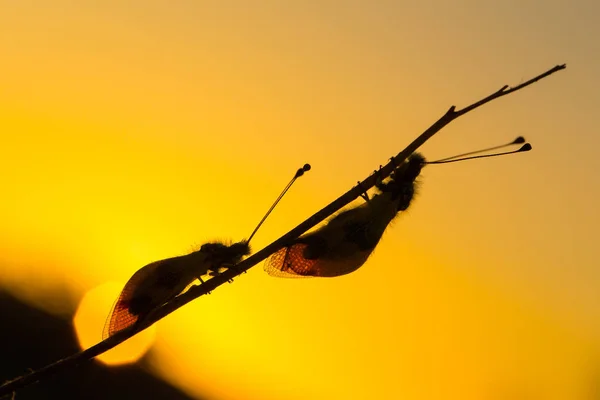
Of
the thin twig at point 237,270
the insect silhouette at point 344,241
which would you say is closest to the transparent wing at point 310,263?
the insect silhouette at point 344,241

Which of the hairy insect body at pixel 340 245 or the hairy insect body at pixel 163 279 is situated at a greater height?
the hairy insect body at pixel 163 279

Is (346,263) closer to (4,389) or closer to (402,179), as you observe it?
(402,179)

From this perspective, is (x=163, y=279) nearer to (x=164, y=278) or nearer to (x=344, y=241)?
(x=164, y=278)

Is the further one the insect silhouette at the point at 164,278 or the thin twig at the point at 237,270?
the insect silhouette at the point at 164,278

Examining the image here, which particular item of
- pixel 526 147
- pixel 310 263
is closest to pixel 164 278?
pixel 310 263

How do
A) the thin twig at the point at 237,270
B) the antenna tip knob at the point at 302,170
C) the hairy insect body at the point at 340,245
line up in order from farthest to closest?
the hairy insect body at the point at 340,245 → the antenna tip knob at the point at 302,170 → the thin twig at the point at 237,270

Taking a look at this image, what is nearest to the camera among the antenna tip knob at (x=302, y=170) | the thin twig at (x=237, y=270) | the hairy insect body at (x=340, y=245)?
the thin twig at (x=237, y=270)

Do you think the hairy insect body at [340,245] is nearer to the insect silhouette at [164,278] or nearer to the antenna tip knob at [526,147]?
the insect silhouette at [164,278]

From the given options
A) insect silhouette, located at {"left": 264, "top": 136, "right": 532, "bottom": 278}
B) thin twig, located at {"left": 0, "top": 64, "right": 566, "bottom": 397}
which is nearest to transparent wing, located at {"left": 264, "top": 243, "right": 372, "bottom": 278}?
insect silhouette, located at {"left": 264, "top": 136, "right": 532, "bottom": 278}
